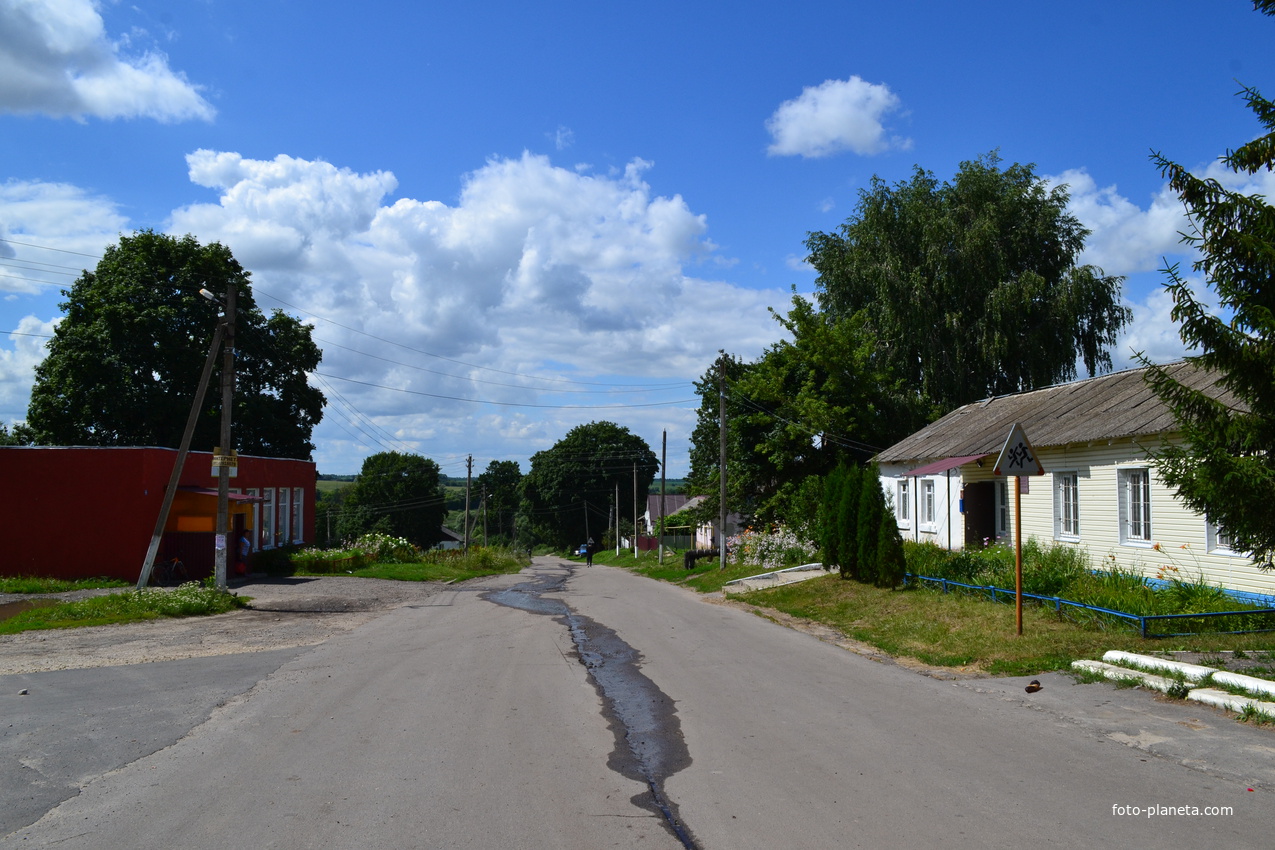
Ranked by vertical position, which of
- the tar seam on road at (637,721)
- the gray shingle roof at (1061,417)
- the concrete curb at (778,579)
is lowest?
the concrete curb at (778,579)

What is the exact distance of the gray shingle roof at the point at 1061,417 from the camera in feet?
51.9

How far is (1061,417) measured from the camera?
1945 centimetres

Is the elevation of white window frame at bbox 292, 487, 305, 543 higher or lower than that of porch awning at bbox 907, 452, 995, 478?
lower

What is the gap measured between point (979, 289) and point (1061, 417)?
14096mm

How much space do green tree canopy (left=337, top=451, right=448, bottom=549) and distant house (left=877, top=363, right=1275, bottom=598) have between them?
60.4 metres

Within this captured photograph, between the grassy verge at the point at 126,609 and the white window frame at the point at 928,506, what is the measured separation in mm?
19091

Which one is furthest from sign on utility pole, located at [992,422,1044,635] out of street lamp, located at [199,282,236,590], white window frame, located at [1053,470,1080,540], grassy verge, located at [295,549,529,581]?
grassy verge, located at [295,549,529,581]

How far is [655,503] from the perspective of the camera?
313 feet

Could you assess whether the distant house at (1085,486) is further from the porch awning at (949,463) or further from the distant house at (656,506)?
the distant house at (656,506)

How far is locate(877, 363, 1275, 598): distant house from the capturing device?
1435cm

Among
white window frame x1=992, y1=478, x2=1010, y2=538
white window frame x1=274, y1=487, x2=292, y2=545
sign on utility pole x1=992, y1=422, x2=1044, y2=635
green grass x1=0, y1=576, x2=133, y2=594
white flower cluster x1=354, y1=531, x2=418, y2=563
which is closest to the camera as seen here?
sign on utility pole x1=992, y1=422, x2=1044, y2=635

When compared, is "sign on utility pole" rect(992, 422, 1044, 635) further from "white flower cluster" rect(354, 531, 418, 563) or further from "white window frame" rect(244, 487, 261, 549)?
"white flower cluster" rect(354, 531, 418, 563)

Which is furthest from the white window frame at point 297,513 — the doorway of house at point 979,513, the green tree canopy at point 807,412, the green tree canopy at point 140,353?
the doorway of house at point 979,513

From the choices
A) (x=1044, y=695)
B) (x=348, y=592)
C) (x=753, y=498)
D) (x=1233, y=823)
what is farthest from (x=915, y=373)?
(x=1233, y=823)
